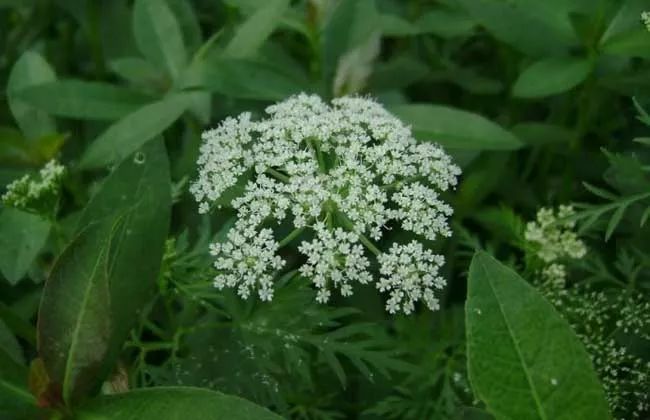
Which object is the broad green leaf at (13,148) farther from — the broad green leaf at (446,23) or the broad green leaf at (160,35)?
the broad green leaf at (446,23)

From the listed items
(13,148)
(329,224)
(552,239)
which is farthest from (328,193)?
(13,148)

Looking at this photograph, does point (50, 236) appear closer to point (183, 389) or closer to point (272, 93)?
point (272, 93)

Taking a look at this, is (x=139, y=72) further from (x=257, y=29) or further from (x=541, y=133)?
(x=541, y=133)

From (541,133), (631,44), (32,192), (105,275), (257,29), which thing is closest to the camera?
(105,275)

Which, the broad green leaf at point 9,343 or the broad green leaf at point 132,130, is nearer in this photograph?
the broad green leaf at point 9,343

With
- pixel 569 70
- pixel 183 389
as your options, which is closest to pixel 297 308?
pixel 183 389

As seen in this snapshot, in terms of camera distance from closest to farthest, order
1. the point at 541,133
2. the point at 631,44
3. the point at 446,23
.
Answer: the point at 631,44 < the point at 541,133 < the point at 446,23

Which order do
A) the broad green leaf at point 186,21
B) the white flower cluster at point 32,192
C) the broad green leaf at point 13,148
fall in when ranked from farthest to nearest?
the broad green leaf at point 186,21
the broad green leaf at point 13,148
the white flower cluster at point 32,192

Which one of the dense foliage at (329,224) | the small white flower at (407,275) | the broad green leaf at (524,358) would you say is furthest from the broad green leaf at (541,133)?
the broad green leaf at (524,358)
